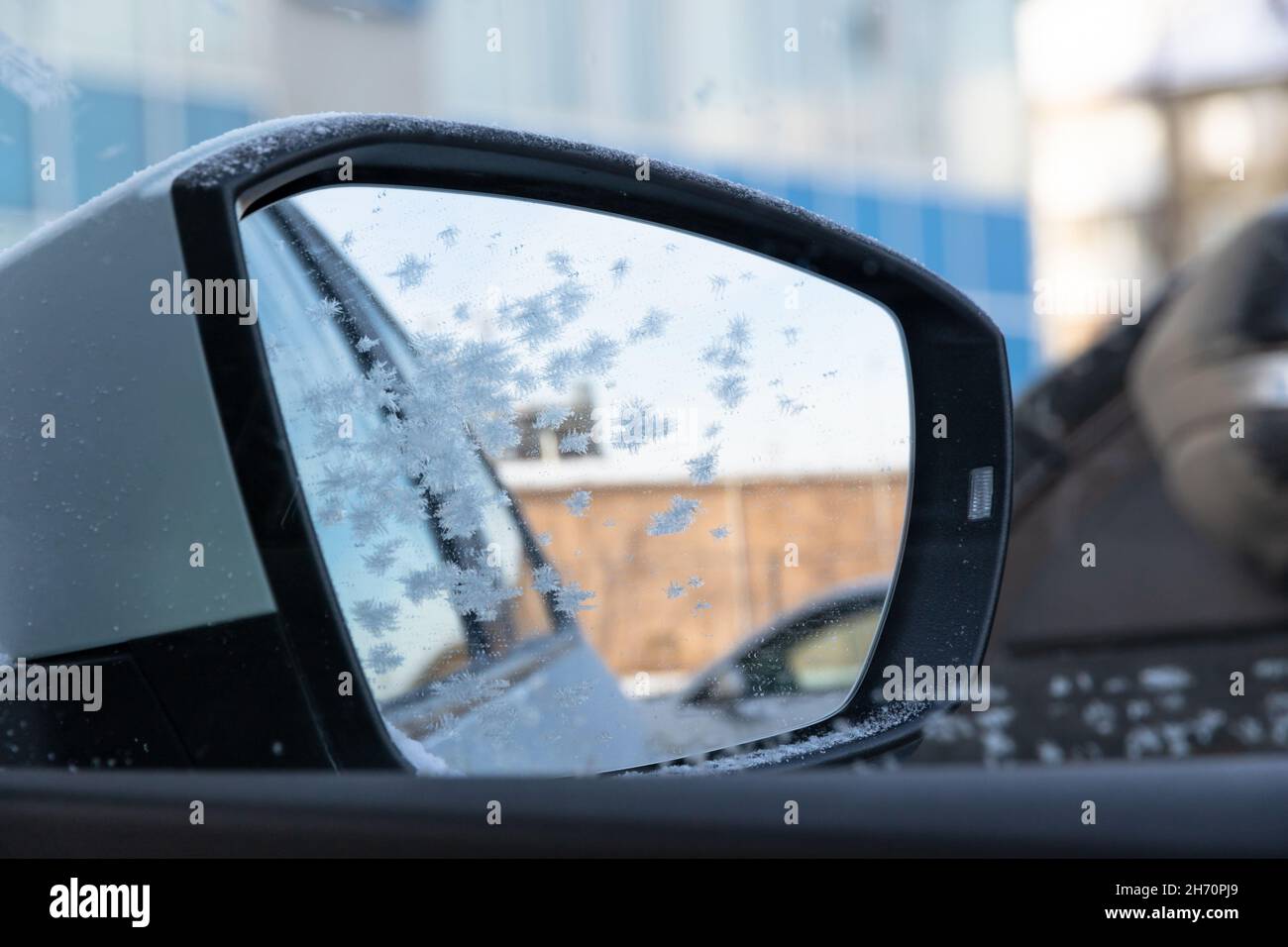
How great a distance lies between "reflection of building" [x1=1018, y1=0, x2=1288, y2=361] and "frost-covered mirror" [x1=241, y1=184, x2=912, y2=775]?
9.84 ft

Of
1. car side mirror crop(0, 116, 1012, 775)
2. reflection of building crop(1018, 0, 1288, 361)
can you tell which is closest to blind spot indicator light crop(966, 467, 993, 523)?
car side mirror crop(0, 116, 1012, 775)

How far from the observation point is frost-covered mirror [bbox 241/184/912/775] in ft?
3.03

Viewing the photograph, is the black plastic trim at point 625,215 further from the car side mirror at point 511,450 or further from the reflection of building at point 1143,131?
the reflection of building at point 1143,131

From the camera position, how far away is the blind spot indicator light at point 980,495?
1103 millimetres

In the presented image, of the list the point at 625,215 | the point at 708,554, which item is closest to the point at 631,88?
the point at 625,215

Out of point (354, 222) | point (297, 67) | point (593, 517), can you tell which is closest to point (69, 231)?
point (354, 222)

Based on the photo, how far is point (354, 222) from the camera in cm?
98

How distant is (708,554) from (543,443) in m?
0.19

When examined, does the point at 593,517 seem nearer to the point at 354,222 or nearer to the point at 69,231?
the point at 354,222

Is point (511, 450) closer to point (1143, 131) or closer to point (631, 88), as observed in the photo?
point (631, 88)

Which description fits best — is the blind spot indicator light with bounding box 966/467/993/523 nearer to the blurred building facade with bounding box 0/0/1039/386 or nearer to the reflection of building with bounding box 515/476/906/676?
the reflection of building with bounding box 515/476/906/676
